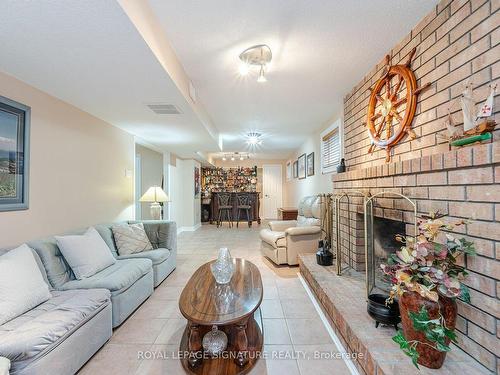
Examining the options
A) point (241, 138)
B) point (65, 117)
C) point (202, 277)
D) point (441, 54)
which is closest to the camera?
point (441, 54)

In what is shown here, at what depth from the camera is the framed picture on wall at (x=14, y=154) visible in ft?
6.17

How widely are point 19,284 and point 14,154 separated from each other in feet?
3.63

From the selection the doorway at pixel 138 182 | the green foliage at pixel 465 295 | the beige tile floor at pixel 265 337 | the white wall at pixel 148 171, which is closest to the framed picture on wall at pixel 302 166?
the beige tile floor at pixel 265 337

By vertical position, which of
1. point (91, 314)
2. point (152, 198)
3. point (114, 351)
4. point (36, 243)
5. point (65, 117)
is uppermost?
point (65, 117)

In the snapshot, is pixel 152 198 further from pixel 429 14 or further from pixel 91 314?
pixel 429 14

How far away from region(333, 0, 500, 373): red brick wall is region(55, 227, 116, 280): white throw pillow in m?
2.74

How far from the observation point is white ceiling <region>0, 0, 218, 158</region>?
1280 mm

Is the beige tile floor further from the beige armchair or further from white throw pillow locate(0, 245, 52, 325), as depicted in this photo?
white throw pillow locate(0, 245, 52, 325)

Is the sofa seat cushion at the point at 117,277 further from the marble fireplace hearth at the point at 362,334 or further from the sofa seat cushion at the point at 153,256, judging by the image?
Answer: the marble fireplace hearth at the point at 362,334

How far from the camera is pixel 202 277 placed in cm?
210

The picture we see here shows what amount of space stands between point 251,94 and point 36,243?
8.86ft

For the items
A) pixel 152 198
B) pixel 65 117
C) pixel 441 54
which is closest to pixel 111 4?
pixel 65 117

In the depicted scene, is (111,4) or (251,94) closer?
(111,4)

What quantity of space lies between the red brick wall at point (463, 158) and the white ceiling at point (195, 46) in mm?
272
